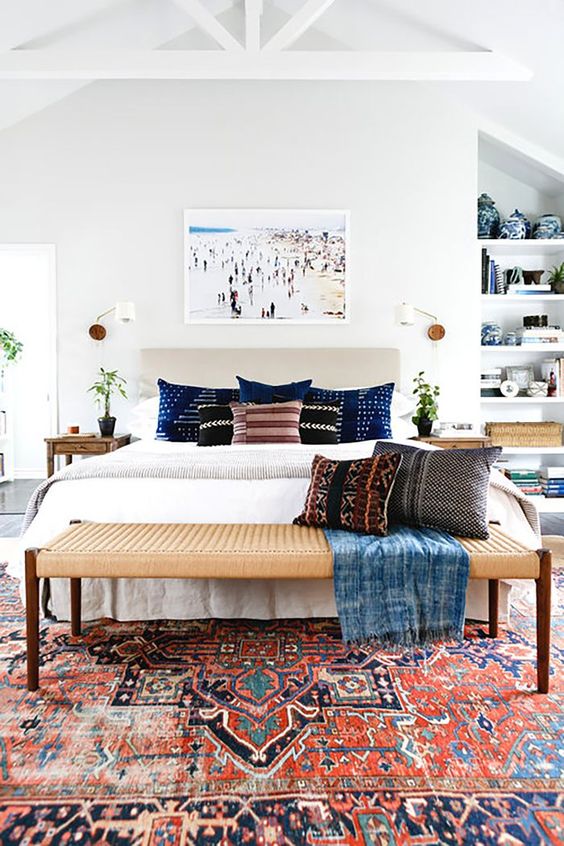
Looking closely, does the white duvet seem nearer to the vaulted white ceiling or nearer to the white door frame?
the white door frame

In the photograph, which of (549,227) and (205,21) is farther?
(549,227)

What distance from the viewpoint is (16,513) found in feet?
16.7

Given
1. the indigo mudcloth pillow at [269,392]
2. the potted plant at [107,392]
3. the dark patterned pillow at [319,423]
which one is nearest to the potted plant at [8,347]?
the potted plant at [107,392]

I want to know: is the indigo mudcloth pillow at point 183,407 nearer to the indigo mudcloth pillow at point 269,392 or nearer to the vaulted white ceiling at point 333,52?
the indigo mudcloth pillow at point 269,392

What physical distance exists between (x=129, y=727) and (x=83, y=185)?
14.4ft

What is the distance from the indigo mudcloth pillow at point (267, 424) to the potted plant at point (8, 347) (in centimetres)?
311

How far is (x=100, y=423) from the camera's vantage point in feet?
16.3

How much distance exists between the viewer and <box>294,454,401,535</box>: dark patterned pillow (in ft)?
8.19

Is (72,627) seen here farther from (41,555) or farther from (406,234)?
(406,234)

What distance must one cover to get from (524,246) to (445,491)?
3.46 meters

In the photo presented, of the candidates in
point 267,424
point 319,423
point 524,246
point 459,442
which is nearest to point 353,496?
point 267,424

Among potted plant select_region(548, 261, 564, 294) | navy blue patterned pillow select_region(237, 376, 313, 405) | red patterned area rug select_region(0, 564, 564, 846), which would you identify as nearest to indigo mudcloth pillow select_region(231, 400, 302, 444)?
navy blue patterned pillow select_region(237, 376, 313, 405)

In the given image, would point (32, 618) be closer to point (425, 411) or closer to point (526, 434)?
point (425, 411)

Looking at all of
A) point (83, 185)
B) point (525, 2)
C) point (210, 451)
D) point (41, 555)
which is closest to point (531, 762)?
point (41, 555)
